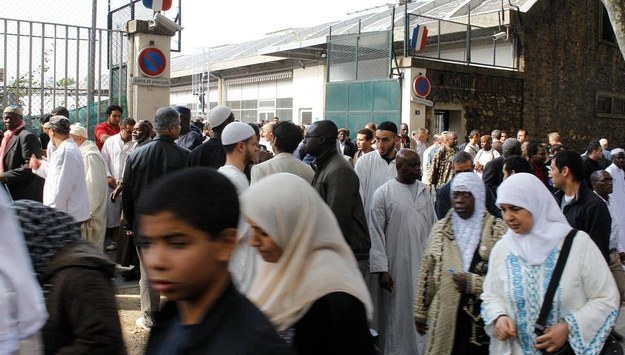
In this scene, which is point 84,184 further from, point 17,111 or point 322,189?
point 322,189

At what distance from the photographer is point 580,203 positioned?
513 centimetres

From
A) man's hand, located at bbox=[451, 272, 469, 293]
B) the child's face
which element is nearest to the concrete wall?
man's hand, located at bbox=[451, 272, 469, 293]

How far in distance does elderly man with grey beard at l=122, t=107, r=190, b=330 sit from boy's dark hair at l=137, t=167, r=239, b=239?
172 inches

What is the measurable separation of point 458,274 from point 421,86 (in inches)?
524

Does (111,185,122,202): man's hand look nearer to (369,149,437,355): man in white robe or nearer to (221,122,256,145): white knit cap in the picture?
(221,122,256,145): white knit cap

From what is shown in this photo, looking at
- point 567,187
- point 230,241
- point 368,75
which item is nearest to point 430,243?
point 567,187

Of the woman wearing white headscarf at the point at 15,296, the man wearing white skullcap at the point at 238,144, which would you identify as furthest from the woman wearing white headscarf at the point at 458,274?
the woman wearing white headscarf at the point at 15,296

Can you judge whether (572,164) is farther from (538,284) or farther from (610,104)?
(610,104)

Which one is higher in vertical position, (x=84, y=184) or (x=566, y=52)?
(x=566, y=52)

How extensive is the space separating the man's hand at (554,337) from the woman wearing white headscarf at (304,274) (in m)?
1.48

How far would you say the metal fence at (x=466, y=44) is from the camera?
781 inches

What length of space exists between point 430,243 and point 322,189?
1003mm

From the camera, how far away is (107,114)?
997cm

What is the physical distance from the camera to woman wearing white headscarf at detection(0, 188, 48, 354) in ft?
6.77
